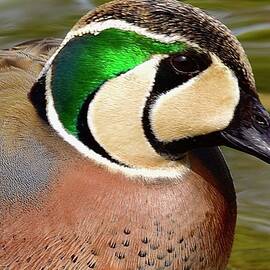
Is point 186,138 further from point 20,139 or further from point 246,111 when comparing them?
point 20,139

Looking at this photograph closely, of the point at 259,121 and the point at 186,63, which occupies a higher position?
the point at 186,63

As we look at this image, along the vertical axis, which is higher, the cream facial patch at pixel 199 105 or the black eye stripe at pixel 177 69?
the black eye stripe at pixel 177 69

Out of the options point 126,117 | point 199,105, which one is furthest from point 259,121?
point 126,117

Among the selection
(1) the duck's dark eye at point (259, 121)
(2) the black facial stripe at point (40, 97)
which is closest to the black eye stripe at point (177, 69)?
(1) the duck's dark eye at point (259, 121)

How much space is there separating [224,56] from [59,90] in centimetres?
59

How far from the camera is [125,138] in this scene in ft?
14.0

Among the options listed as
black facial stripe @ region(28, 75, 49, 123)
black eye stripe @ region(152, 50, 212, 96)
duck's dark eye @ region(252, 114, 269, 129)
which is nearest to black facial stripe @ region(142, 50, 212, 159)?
black eye stripe @ region(152, 50, 212, 96)

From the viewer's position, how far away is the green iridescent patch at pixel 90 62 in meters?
4.13

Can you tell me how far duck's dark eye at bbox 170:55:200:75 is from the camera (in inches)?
162

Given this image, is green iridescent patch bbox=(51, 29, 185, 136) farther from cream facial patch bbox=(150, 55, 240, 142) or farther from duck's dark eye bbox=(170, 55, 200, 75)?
cream facial patch bbox=(150, 55, 240, 142)

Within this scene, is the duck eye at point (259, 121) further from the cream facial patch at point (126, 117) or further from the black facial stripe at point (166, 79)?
the cream facial patch at point (126, 117)

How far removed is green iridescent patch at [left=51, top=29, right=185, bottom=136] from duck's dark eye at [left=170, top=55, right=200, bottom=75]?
3 cm

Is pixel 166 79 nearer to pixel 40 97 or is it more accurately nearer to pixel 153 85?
pixel 153 85

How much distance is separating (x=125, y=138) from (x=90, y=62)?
0.27m
